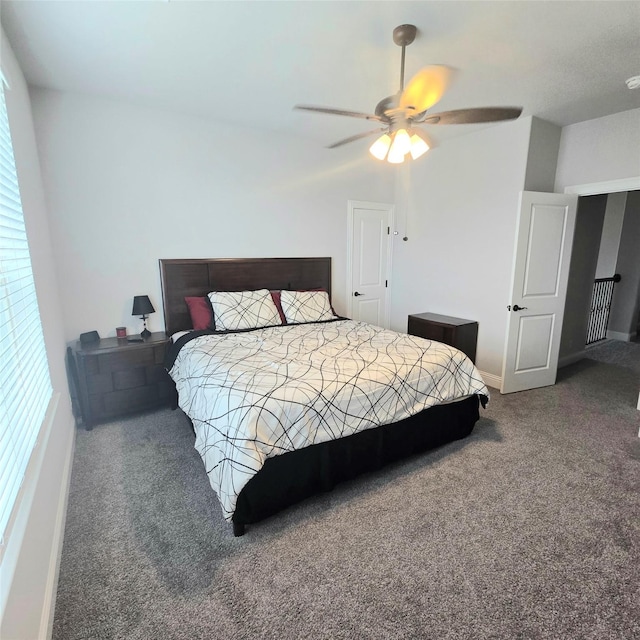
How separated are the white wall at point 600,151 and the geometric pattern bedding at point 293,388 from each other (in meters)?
2.35

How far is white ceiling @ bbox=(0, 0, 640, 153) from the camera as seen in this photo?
1.87 meters

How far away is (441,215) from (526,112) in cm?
125

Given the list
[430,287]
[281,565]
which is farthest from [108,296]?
[430,287]

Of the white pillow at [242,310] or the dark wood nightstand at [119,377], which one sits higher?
the white pillow at [242,310]

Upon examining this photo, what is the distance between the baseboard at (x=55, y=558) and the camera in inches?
52.9

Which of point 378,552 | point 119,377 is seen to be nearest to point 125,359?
point 119,377

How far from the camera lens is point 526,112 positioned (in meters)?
3.16

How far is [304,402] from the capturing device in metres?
1.93

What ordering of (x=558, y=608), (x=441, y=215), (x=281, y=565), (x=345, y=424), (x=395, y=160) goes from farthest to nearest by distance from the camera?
(x=441, y=215), (x=395, y=160), (x=345, y=424), (x=281, y=565), (x=558, y=608)

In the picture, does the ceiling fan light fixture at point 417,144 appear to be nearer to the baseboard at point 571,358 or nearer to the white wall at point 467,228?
the white wall at point 467,228

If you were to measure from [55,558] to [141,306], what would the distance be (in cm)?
199

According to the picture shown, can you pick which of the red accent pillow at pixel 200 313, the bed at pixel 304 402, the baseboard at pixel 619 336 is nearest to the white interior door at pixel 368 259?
the bed at pixel 304 402

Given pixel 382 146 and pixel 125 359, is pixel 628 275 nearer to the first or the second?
pixel 382 146

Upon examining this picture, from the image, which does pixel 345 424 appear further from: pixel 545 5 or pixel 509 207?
pixel 509 207
